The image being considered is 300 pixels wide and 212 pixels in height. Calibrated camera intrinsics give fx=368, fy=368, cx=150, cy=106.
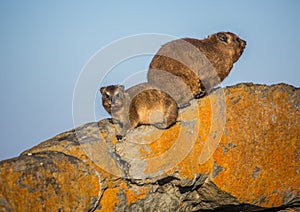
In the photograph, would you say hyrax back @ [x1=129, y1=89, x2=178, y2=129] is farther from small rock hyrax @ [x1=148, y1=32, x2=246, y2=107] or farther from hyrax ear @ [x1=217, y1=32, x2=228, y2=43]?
hyrax ear @ [x1=217, y1=32, x2=228, y2=43]

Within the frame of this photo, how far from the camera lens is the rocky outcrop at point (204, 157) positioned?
5.39m

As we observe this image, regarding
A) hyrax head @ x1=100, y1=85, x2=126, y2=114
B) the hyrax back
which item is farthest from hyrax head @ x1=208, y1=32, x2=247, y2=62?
hyrax head @ x1=100, y1=85, x2=126, y2=114

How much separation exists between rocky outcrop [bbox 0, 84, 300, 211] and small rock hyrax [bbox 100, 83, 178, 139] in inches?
14.8

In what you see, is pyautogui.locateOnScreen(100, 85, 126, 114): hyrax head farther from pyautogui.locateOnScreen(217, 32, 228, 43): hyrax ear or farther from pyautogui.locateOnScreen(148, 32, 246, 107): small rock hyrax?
pyautogui.locateOnScreen(217, 32, 228, 43): hyrax ear

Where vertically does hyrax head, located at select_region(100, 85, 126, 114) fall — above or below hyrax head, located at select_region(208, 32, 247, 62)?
below

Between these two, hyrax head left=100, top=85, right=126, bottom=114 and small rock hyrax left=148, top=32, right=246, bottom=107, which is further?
small rock hyrax left=148, top=32, right=246, bottom=107

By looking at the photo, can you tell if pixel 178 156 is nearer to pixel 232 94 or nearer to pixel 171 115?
pixel 171 115

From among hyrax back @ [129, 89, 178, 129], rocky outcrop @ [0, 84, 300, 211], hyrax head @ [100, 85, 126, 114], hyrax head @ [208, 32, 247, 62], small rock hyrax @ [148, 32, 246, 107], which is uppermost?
hyrax head @ [208, 32, 247, 62]

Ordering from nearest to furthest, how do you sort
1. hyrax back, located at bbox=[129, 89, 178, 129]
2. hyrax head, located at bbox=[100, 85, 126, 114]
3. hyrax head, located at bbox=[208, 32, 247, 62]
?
hyrax back, located at bbox=[129, 89, 178, 129] < hyrax head, located at bbox=[100, 85, 126, 114] < hyrax head, located at bbox=[208, 32, 247, 62]

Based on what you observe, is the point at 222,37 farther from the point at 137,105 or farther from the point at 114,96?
the point at 114,96

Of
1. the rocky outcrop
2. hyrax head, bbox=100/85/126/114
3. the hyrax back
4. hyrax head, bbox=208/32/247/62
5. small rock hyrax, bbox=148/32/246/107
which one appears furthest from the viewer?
hyrax head, bbox=208/32/247/62

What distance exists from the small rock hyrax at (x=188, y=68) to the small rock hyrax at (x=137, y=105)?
34cm

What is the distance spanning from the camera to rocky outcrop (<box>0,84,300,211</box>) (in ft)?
17.7

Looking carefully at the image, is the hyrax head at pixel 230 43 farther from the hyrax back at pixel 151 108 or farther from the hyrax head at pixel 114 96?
the hyrax head at pixel 114 96
